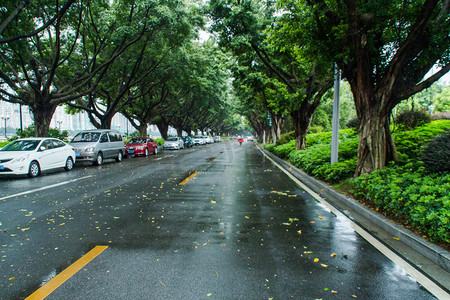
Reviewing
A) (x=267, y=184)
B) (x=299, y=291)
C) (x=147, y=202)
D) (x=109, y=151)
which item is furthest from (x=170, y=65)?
(x=299, y=291)

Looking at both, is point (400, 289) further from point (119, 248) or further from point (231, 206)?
point (231, 206)

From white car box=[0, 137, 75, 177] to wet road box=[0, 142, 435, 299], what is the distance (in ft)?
13.7

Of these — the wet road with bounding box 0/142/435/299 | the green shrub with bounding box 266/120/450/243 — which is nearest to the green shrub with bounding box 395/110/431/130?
the green shrub with bounding box 266/120/450/243

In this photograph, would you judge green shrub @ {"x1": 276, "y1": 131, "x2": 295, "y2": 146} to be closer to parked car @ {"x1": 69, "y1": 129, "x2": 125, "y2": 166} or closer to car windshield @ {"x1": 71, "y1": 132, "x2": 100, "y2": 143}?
parked car @ {"x1": 69, "y1": 129, "x2": 125, "y2": 166}

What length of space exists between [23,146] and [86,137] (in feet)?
15.4

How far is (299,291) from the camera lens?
3.01m

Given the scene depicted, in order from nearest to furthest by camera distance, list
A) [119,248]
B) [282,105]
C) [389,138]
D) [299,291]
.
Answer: [299,291] → [119,248] → [389,138] → [282,105]

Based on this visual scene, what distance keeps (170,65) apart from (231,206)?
18442 mm

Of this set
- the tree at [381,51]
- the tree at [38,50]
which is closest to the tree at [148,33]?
the tree at [38,50]

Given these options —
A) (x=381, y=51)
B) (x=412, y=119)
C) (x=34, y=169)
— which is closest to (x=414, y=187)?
(x=381, y=51)

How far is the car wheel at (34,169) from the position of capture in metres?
11.2

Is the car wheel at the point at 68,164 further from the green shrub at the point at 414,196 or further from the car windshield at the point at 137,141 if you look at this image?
the green shrub at the point at 414,196

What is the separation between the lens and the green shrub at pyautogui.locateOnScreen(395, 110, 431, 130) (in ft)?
36.6

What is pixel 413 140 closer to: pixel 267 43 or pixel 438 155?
pixel 438 155
